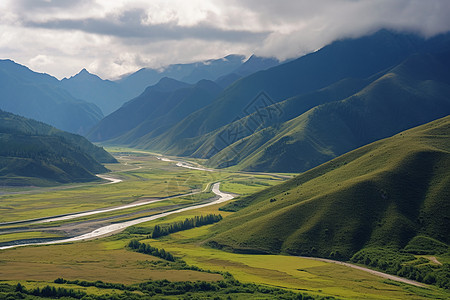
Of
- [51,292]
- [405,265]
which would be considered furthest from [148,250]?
[405,265]

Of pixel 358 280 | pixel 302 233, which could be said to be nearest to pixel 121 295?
pixel 358 280

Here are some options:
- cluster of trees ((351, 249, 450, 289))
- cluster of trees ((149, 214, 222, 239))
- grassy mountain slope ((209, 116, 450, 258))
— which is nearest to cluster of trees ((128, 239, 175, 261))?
cluster of trees ((149, 214, 222, 239))

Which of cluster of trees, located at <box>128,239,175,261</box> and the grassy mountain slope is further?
the grassy mountain slope

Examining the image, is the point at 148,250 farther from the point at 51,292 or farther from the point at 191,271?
the point at 51,292

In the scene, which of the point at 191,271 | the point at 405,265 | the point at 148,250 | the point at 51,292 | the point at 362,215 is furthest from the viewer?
the point at 362,215

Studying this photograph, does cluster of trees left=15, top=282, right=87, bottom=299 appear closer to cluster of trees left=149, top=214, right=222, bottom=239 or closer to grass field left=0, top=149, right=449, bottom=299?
grass field left=0, top=149, right=449, bottom=299

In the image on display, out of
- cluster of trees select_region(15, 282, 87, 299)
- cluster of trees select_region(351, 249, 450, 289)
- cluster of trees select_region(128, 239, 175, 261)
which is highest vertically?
cluster of trees select_region(15, 282, 87, 299)
